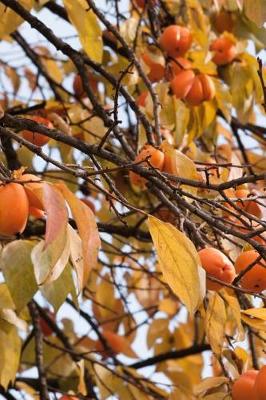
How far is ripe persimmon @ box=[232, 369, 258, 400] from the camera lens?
1820mm

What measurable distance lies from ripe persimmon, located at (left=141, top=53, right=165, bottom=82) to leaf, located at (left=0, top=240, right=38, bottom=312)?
1.25 meters

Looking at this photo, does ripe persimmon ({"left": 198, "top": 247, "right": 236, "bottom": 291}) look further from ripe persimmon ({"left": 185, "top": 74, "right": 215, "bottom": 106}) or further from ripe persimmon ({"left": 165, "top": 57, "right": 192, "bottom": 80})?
ripe persimmon ({"left": 165, "top": 57, "right": 192, "bottom": 80})

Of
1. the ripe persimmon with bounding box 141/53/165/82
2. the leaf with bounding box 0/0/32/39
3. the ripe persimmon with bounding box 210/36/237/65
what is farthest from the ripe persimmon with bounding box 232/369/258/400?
the ripe persimmon with bounding box 210/36/237/65

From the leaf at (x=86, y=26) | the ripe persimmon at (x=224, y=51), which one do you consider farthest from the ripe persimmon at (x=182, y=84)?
the ripe persimmon at (x=224, y=51)

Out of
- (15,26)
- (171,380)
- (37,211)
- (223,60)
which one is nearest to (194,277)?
(37,211)

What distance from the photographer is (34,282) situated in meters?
1.77

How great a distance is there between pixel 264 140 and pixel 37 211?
6.01 feet

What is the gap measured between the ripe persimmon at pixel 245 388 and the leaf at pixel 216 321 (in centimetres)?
13

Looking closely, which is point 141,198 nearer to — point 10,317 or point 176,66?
point 176,66

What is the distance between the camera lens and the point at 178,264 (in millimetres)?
1568

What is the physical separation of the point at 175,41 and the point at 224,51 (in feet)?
1.09

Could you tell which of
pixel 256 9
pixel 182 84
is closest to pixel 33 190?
pixel 256 9

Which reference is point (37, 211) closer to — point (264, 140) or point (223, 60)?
point (223, 60)

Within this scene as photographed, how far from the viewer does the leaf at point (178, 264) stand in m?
1.56
